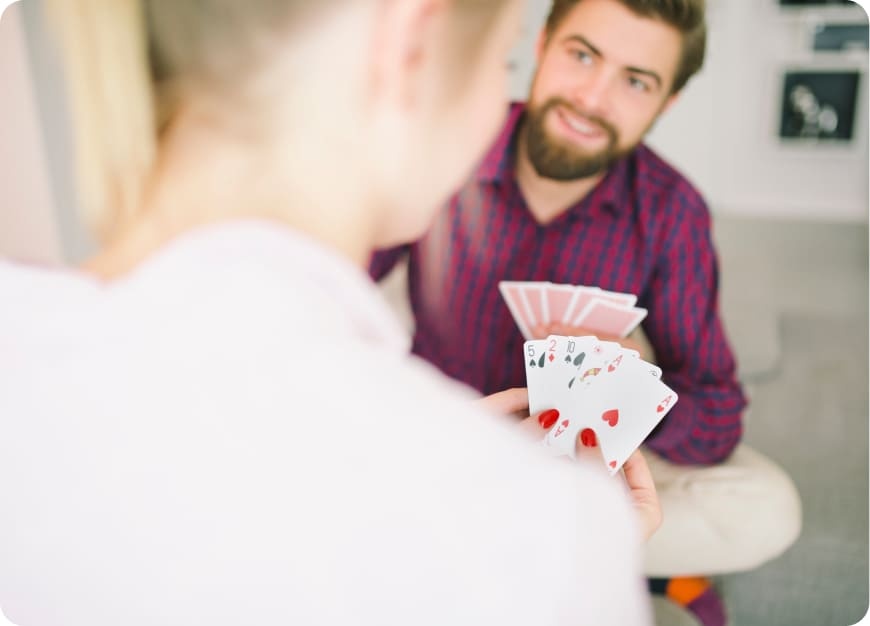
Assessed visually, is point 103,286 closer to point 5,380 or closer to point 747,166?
point 5,380

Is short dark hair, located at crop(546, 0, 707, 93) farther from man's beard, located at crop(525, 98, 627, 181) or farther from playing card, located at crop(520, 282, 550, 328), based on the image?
playing card, located at crop(520, 282, 550, 328)

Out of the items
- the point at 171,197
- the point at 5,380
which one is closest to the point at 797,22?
the point at 171,197

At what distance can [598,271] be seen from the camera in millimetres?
857

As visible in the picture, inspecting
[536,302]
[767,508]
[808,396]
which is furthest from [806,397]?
[536,302]

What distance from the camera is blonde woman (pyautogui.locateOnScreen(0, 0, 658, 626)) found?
2.45ft

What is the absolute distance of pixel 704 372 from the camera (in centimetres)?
88

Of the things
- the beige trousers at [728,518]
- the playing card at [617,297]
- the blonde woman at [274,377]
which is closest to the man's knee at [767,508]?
the beige trousers at [728,518]

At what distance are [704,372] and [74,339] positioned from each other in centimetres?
73

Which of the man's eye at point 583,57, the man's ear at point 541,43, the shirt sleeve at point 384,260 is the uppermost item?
the man's ear at point 541,43

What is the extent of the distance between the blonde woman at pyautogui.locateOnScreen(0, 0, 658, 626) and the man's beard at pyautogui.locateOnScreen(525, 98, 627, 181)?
0.14 ft

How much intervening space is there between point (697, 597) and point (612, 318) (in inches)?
16.3

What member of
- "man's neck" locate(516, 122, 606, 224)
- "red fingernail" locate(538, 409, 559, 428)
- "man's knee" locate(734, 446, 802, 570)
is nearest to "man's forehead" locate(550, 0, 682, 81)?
"man's neck" locate(516, 122, 606, 224)

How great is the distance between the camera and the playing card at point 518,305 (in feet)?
2.89

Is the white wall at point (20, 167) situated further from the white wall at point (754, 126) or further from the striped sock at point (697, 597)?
the striped sock at point (697, 597)
